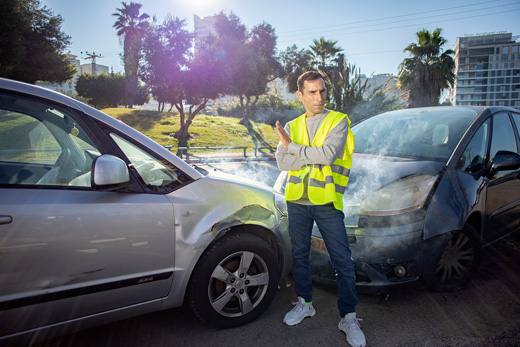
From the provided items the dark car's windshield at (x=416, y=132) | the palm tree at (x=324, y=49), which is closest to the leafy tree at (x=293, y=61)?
the palm tree at (x=324, y=49)

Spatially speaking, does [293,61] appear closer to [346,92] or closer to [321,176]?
[346,92]

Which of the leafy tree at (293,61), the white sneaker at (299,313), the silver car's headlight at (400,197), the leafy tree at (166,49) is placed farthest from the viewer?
the leafy tree at (293,61)

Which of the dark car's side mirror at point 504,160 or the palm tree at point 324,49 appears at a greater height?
the palm tree at point 324,49

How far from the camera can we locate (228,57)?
874 inches

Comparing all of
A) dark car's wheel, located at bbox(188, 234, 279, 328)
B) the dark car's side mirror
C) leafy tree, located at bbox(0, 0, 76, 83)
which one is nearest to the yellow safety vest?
dark car's wheel, located at bbox(188, 234, 279, 328)

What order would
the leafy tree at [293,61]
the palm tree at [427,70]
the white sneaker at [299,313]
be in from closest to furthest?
the white sneaker at [299,313] → the palm tree at [427,70] → the leafy tree at [293,61]

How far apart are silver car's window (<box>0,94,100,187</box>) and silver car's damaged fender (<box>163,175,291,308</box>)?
60 cm

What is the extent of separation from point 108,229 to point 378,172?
2228mm

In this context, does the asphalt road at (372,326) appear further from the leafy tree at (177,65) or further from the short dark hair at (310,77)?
A: the leafy tree at (177,65)

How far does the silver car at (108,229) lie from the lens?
1715mm

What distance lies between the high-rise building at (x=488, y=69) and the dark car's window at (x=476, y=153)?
15153cm

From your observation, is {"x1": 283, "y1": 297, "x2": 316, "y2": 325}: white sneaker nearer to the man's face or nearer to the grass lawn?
the man's face

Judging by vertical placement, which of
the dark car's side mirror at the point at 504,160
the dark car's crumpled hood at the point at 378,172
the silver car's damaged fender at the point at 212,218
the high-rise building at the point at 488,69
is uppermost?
Answer: the high-rise building at the point at 488,69

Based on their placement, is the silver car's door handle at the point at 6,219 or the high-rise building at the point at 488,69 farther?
the high-rise building at the point at 488,69
